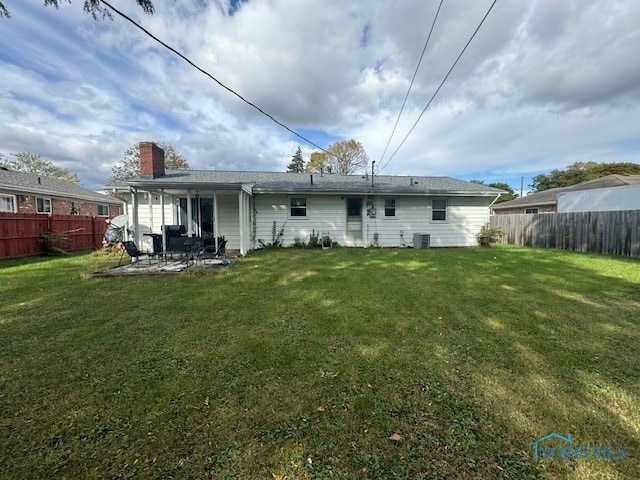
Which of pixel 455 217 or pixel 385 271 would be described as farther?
pixel 455 217

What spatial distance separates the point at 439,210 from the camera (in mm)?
14328

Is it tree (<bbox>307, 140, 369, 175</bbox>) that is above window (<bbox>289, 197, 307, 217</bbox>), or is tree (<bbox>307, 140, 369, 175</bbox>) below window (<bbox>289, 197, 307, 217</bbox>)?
above

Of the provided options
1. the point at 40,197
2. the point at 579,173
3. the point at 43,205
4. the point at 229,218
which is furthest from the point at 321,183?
the point at 579,173

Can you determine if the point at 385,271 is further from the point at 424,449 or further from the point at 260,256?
the point at 424,449

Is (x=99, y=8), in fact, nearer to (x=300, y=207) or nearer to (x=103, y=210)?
(x=300, y=207)

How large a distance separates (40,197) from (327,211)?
1800 cm

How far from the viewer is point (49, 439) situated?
208 centimetres

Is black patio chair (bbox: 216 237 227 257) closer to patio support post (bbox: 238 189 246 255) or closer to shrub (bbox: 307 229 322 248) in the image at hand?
patio support post (bbox: 238 189 246 255)

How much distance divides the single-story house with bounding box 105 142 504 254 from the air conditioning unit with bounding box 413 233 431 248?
5cm

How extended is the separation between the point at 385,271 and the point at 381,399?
574 cm

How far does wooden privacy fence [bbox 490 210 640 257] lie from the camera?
1074 centimetres

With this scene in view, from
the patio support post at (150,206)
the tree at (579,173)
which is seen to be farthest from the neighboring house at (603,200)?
the tree at (579,173)

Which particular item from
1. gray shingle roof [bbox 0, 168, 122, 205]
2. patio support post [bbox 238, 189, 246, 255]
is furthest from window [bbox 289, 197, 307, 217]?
gray shingle roof [bbox 0, 168, 122, 205]

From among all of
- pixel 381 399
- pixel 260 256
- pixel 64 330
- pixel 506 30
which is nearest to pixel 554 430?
pixel 381 399
